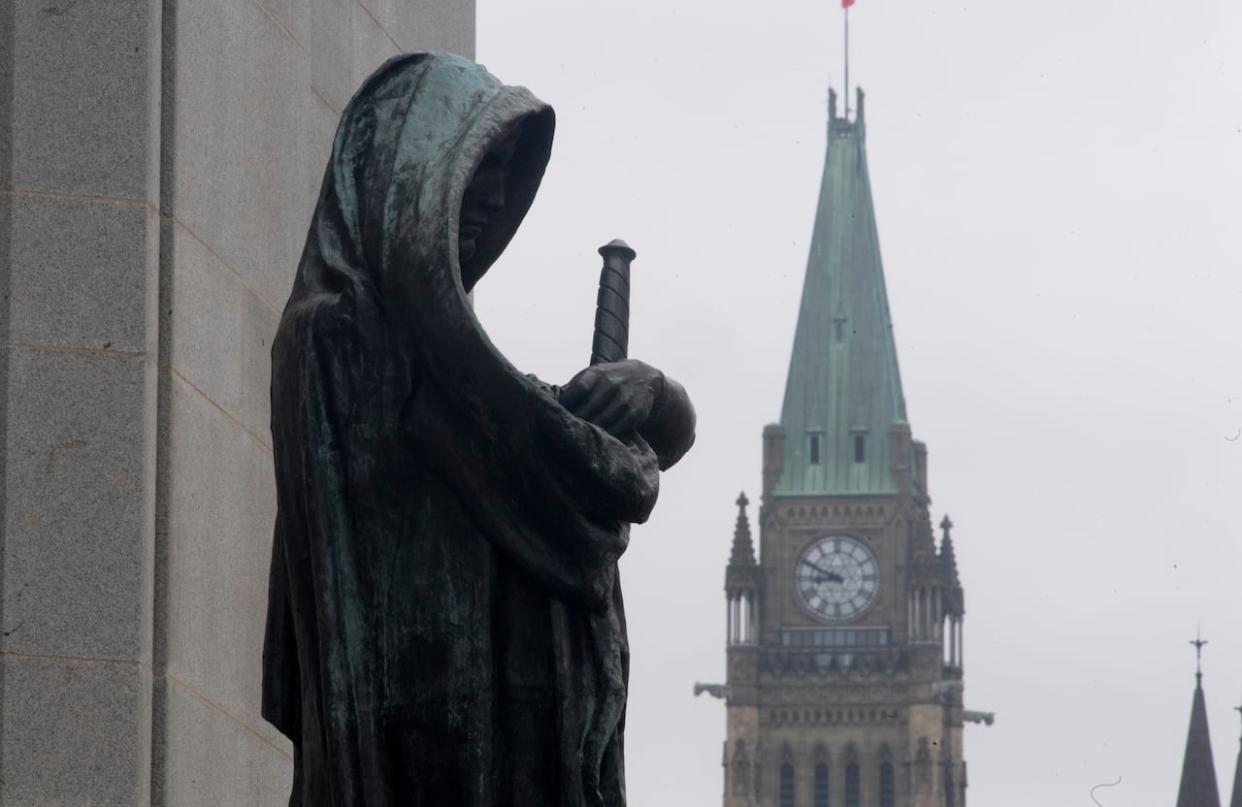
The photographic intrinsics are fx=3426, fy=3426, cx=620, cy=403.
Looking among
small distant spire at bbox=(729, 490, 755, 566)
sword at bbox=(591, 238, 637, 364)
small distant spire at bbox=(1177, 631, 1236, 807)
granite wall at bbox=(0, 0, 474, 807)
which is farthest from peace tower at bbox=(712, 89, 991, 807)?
sword at bbox=(591, 238, 637, 364)

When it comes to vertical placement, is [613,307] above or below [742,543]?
below

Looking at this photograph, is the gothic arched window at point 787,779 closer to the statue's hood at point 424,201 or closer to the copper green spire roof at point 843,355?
the copper green spire roof at point 843,355

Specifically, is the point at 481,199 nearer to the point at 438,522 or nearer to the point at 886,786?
the point at 438,522

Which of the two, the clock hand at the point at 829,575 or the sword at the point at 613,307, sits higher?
the clock hand at the point at 829,575

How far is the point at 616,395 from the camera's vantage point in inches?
196

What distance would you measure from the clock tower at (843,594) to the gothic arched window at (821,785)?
117mm

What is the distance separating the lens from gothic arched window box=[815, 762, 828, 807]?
7062 inches

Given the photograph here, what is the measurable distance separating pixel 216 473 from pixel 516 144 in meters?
2.72

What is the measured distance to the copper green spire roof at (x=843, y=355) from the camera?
175m

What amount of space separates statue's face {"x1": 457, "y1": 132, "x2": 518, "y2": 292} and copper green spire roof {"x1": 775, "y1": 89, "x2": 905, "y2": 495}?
168509 millimetres

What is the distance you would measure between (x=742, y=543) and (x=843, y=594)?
6.26m

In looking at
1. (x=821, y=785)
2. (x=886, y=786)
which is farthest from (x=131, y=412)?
(x=821, y=785)

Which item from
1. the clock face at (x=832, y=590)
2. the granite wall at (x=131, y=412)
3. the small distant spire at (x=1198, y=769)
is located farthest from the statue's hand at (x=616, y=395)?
the clock face at (x=832, y=590)

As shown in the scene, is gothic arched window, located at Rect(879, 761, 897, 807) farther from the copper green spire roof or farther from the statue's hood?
the statue's hood
